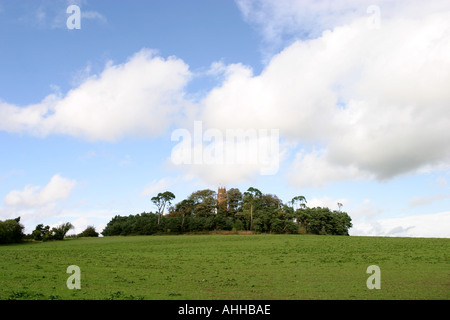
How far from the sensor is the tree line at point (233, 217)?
4102 inches

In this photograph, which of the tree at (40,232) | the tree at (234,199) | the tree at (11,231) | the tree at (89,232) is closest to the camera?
the tree at (11,231)

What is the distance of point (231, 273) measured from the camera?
31672 mm

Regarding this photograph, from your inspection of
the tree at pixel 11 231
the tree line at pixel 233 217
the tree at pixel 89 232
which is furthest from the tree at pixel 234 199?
the tree at pixel 11 231

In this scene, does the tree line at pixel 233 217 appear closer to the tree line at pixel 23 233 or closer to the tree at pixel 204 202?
the tree at pixel 204 202

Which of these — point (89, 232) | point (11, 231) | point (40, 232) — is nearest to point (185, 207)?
point (89, 232)

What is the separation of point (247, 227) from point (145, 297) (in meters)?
97.6

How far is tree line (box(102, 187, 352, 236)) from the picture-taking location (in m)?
104

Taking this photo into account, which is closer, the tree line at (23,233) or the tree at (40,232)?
the tree line at (23,233)

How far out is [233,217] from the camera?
12681 cm

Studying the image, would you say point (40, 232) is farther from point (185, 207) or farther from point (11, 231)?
point (185, 207)

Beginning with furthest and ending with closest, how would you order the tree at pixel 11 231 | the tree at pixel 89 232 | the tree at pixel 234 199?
the tree at pixel 234 199
the tree at pixel 89 232
the tree at pixel 11 231

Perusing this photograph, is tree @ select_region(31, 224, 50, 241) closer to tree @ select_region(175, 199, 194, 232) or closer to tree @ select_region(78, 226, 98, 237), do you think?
tree @ select_region(78, 226, 98, 237)

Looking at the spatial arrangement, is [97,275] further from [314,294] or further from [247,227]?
[247,227]
